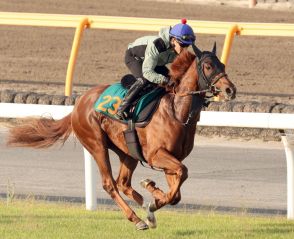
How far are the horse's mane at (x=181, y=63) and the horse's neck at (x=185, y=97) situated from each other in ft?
0.13

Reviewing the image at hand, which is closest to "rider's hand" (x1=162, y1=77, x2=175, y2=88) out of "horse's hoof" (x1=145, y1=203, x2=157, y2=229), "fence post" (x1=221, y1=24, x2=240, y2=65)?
"horse's hoof" (x1=145, y1=203, x2=157, y2=229)

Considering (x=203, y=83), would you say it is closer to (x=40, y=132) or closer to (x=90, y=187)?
(x=90, y=187)

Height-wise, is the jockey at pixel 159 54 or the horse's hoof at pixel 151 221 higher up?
the jockey at pixel 159 54

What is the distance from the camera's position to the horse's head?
29.3 ft

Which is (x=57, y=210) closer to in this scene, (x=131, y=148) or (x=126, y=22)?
(x=131, y=148)

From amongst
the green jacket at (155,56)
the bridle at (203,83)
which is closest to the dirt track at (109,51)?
the green jacket at (155,56)

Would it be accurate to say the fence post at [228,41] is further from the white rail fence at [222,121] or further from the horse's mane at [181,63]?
the horse's mane at [181,63]

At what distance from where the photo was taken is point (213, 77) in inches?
357

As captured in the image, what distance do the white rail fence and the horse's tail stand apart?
277mm

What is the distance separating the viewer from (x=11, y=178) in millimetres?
12219

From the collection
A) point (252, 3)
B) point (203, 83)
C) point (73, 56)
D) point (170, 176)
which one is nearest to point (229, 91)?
point (203, 83)

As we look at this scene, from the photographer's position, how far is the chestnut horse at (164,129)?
9086 mm

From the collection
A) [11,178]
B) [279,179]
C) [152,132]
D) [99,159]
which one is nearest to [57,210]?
[99,159]

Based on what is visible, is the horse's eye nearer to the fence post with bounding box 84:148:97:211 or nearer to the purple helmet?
the purple helmet
